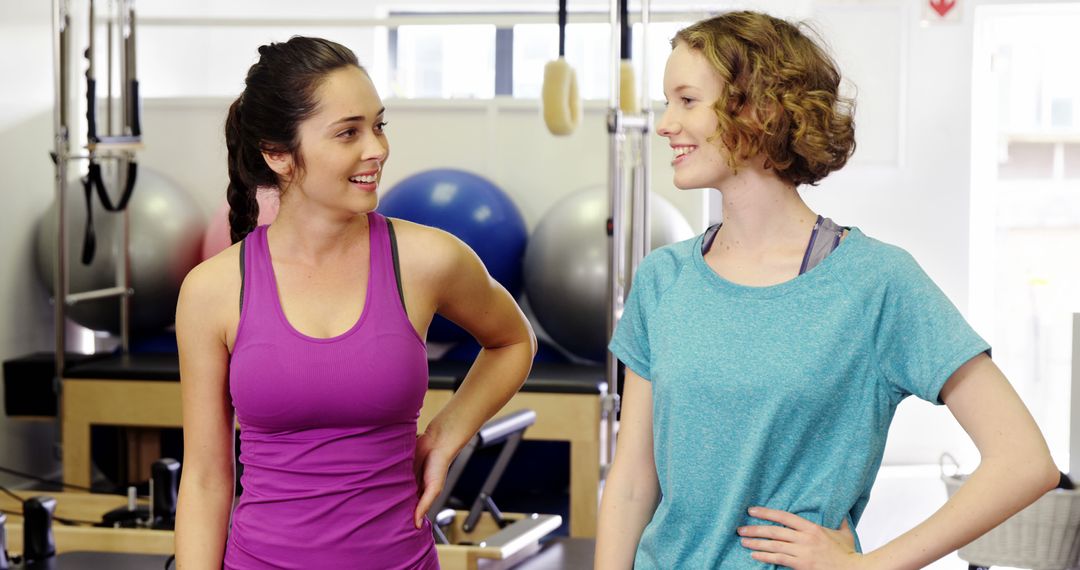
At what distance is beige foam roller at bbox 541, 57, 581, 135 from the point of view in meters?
3.36

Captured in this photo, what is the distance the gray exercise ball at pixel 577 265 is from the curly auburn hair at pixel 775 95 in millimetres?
3064

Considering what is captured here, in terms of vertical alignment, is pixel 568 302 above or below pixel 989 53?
below

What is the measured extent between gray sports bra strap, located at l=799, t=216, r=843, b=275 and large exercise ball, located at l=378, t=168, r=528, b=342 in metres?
3.25

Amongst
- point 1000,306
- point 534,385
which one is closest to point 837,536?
point 534,385

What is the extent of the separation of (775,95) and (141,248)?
399 cm

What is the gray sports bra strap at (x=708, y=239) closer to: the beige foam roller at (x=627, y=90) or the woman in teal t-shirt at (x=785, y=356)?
the woman in teal t-shirt at (x=785, y=356)

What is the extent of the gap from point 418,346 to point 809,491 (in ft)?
1.69

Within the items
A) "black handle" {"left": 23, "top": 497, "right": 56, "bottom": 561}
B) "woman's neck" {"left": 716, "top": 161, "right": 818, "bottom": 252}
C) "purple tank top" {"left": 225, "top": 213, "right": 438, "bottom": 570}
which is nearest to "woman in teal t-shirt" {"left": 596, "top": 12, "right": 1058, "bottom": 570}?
"woman's neck" {"left": 716, "top": 161, "right": 818, "bottom": 252}

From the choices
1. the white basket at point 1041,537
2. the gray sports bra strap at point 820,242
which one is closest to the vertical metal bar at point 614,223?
the white basket at point 1041,537

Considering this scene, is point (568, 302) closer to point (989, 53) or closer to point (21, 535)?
point (21, 535)

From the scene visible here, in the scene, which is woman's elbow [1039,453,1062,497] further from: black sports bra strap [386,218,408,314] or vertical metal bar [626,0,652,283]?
vertical metal bar [626,0,652,283]

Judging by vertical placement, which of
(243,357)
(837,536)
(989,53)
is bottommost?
(837,536)

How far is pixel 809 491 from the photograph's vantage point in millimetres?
1210

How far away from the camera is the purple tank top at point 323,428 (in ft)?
4.64
